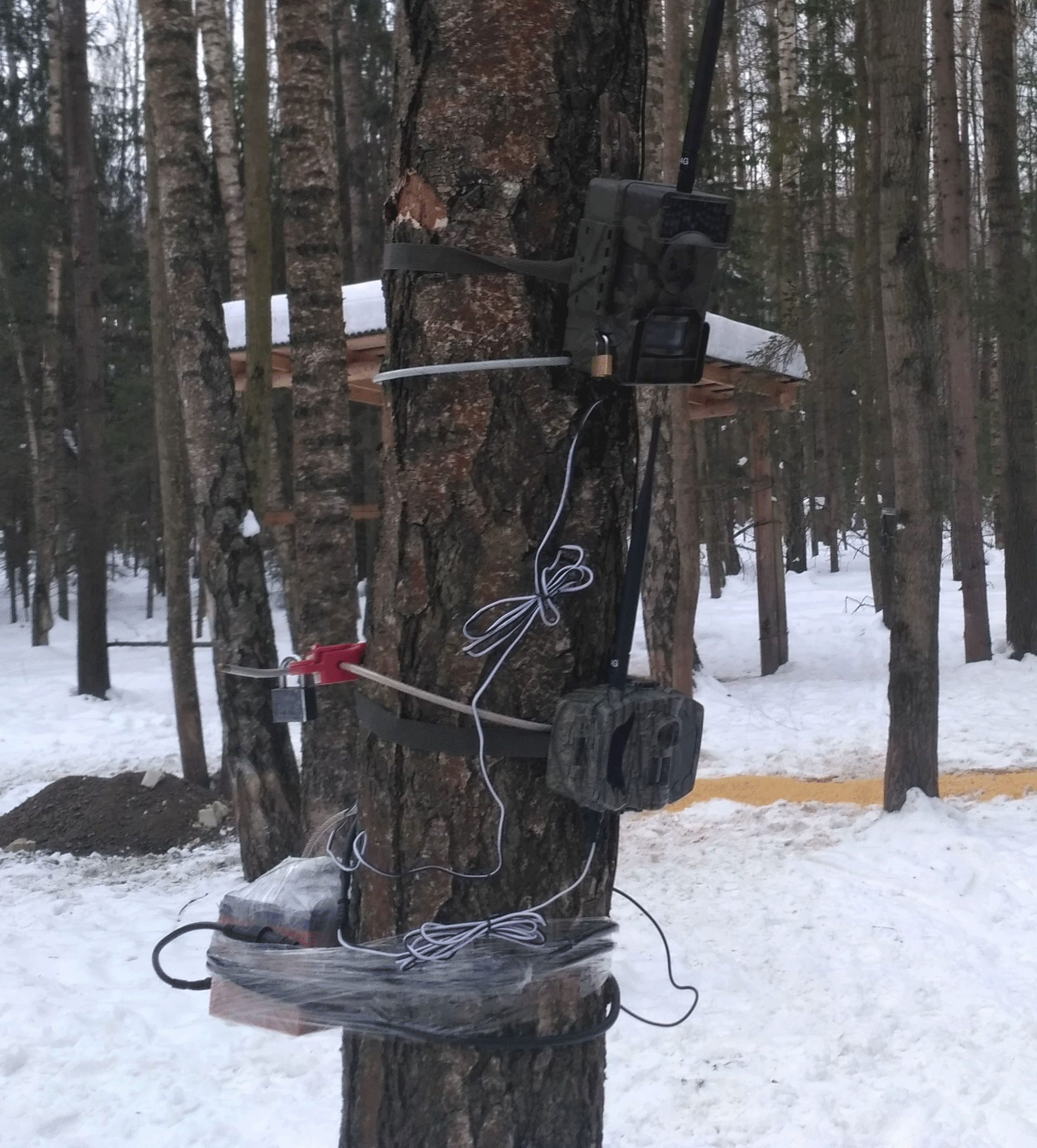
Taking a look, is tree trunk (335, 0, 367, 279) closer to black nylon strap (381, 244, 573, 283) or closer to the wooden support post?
the wooden support post

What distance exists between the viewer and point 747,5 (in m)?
16.2

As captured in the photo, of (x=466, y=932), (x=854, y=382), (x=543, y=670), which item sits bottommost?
(x=466, y=932)

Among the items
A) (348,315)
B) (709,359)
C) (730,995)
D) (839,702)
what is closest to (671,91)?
(709,359)

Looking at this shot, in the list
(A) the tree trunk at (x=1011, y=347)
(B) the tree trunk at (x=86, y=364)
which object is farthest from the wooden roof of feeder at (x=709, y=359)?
(B) the tree trunk at (x=86, y=364)

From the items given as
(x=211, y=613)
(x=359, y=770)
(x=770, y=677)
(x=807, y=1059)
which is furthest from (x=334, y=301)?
(x=770, y=677)

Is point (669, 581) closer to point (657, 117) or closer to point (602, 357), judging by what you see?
point (657, 117)

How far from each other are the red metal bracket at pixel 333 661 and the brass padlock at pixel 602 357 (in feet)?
2.04

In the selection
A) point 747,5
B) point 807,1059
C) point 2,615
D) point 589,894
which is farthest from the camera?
point 2,615

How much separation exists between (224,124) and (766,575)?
7688 mm

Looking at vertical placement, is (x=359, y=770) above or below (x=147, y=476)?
below

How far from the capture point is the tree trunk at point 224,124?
1274cm

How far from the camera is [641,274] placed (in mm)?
1734

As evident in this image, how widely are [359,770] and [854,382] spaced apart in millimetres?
16344

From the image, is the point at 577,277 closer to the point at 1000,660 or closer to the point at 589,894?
the point at 589,894
